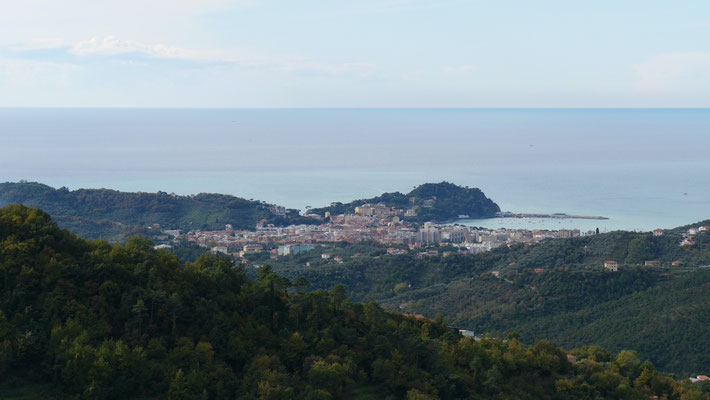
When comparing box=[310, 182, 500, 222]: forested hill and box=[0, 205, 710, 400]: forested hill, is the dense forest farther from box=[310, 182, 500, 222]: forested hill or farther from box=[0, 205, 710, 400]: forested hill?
box=[310, 182, 500, 222]: forested hill

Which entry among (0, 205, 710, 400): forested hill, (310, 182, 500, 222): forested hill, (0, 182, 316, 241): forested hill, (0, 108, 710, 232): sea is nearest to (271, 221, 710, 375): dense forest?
(0, 205, 710, 400): forested hill

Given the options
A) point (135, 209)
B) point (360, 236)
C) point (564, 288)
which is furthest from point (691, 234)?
point (135, 209)

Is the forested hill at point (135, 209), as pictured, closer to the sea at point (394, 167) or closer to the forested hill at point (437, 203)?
the forested hill at point (437, 203)

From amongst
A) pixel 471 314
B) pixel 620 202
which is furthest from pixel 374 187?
pixel 471 314

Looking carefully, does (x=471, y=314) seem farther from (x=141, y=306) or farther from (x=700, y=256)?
(x=141, y=306)

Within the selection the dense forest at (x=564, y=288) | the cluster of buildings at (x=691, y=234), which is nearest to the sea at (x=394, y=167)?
the cluster of buildings at (x=691, y=234)

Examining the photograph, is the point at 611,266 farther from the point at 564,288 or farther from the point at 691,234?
the point at 691,234
